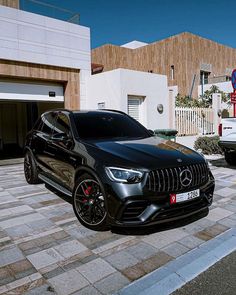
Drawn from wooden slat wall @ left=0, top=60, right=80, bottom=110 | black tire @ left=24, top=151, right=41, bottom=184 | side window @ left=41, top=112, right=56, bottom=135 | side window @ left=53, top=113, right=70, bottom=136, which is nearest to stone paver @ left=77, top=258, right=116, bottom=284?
side window @ left=53, top=113, right=70, bottom=136

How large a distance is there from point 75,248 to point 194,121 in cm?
1157

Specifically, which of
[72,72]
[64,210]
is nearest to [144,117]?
[72,72]

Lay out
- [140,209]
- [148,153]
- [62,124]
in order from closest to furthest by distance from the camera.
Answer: [140,209] < [148,153] < [62,124]

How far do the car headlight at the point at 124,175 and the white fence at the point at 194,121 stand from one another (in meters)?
10.1

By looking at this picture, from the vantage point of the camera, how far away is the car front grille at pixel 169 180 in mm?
3393

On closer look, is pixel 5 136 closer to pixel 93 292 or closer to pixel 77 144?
pixel 77 144

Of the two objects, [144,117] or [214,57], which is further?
[214,57]

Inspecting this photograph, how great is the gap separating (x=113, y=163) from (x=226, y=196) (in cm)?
299

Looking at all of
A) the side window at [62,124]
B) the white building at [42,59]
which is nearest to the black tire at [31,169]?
the side window at [62,124]

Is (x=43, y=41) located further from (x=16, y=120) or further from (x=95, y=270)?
(x=95, y=270)

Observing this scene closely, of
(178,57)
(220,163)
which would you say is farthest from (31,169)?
(178,57)

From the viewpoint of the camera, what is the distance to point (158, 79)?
1231 cm

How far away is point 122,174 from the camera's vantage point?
3.44 meters

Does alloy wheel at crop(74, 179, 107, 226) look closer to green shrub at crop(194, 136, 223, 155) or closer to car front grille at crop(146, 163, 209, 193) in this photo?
car front grille at crop(146, 163, 209, 193)
